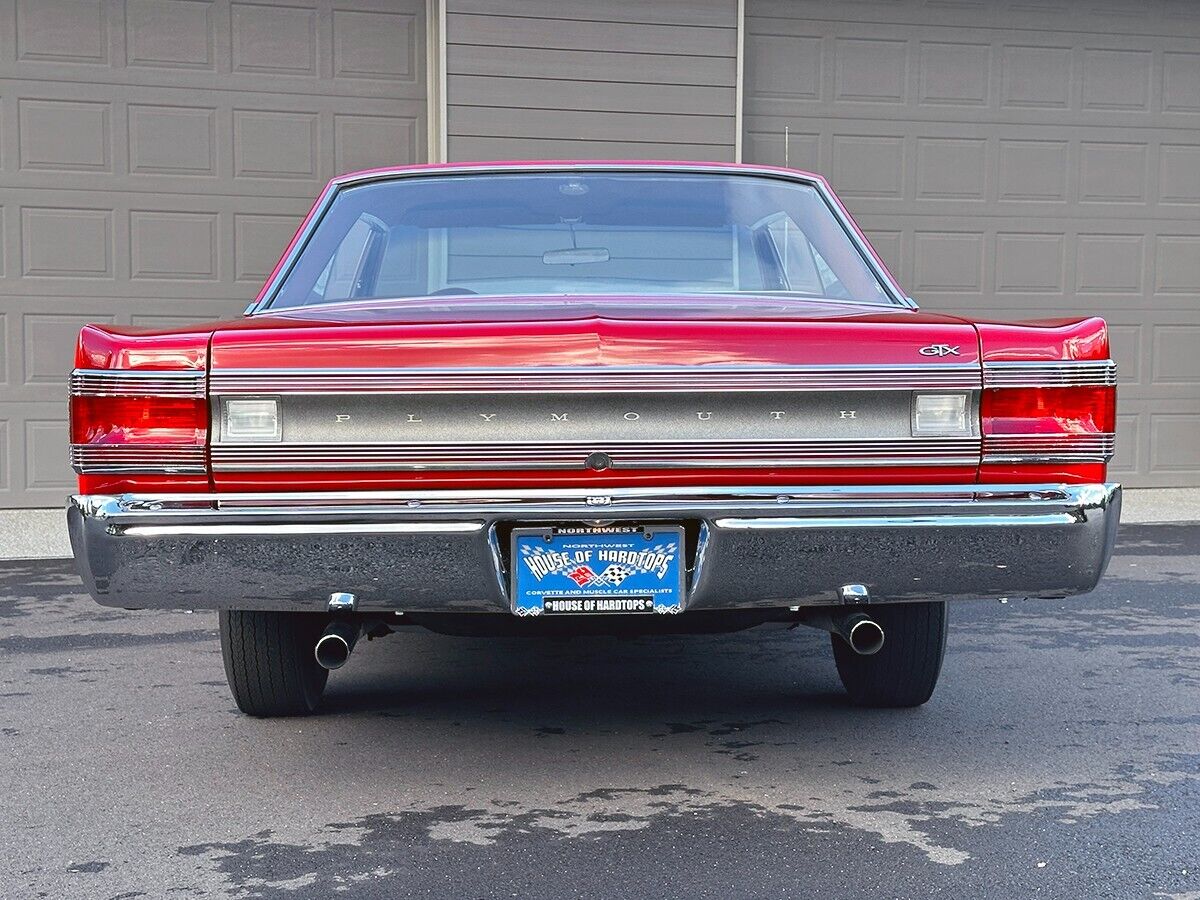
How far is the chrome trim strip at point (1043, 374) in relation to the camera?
329cm

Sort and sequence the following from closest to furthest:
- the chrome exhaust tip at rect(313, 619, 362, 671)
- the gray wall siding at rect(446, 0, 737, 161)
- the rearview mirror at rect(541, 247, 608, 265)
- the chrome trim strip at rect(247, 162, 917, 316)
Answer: the chrome exhaust tip at rect(313, 619, 362, 671) < the rearview mirror at rect(541, 247, 608, 265) < the chrome trim strip at rect(247, 162, 917, 316) < the gray wall siding at rect(446, 0, 737, 161)

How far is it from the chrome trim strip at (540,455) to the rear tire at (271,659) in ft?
2.66

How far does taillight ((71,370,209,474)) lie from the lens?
10.6ft

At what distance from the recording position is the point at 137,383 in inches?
127

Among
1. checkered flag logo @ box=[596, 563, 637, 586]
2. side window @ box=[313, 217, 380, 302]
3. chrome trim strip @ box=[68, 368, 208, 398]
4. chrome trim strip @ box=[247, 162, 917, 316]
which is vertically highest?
chrome trim strip @ box=[247, 162, 917, 316]

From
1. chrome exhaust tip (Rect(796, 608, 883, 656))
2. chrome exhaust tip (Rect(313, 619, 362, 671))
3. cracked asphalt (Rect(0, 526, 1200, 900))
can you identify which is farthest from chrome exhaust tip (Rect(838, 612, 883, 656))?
chrome exhaust tip (Rect(313, 619, 362, 671))

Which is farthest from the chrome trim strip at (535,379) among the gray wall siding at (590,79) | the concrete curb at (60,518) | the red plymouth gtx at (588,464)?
the gray wall siding at (590,79)

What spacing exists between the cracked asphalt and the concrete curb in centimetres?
235

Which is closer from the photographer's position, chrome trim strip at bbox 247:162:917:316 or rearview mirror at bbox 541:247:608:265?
rearview mirror at bbox 541:247:608:265

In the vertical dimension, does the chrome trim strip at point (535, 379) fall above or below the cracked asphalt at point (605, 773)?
above

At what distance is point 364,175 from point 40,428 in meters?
5.35

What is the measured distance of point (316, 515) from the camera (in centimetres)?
320

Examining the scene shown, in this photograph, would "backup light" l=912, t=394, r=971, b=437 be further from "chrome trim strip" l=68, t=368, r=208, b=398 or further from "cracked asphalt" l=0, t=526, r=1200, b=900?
"chrome trim strip" l=68, t=368, r=208, b=398

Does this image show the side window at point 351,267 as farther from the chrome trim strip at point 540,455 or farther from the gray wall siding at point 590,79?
the gray wall siding at point 590,79
